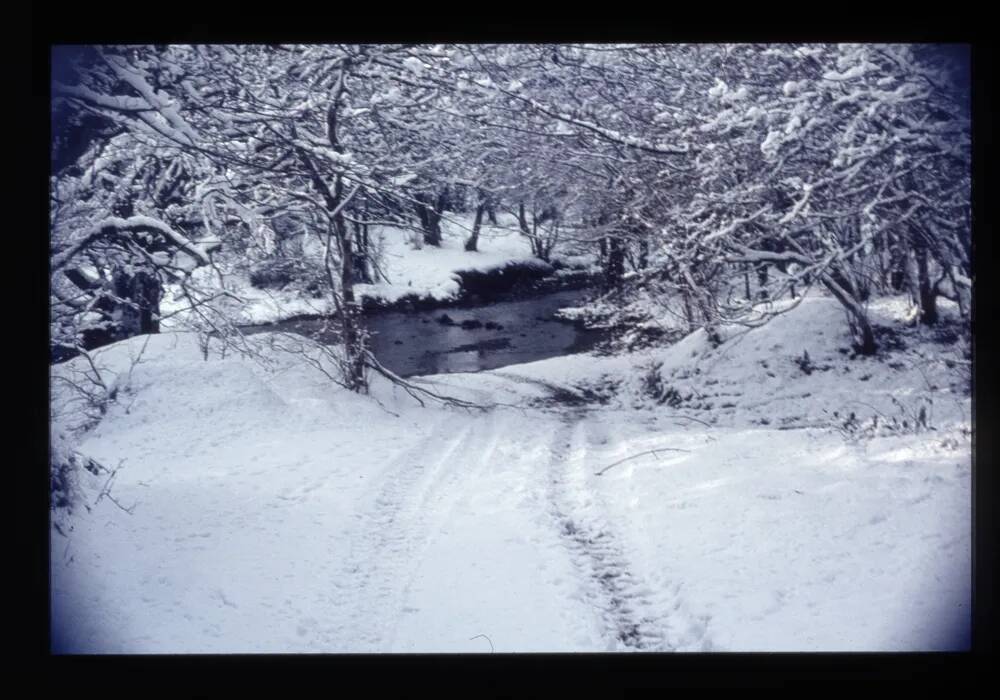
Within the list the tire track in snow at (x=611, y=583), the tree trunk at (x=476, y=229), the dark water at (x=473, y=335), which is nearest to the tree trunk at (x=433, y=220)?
the tree trunk at (x=476, y=229)

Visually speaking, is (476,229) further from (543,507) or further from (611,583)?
(611,583)

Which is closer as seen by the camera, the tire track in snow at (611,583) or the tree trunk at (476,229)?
the tire track in snow at (611,583)

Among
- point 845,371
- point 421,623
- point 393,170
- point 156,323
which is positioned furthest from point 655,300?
point 156,323

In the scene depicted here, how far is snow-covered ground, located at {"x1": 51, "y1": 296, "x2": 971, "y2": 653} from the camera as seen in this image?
2.65 meters

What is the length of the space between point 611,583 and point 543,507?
40 centimetres

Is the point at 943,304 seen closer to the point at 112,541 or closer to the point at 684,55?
the point at 684,55

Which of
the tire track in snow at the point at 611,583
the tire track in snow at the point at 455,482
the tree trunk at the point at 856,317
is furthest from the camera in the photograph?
the tree trunk at the point at 856,317

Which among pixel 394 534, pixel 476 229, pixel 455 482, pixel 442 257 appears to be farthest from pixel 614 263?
pixel 394 534

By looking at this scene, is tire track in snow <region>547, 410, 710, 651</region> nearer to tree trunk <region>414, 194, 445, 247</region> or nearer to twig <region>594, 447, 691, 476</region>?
twig <region>594, 447, 691, 476</region>

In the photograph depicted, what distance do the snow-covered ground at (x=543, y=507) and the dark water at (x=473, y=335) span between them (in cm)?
8

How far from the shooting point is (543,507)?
276cm

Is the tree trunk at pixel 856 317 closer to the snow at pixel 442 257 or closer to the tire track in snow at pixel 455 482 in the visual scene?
the snow at pixel 442 257

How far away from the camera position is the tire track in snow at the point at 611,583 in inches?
102

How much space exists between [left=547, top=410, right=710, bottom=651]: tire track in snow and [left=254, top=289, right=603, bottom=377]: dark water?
555mm
